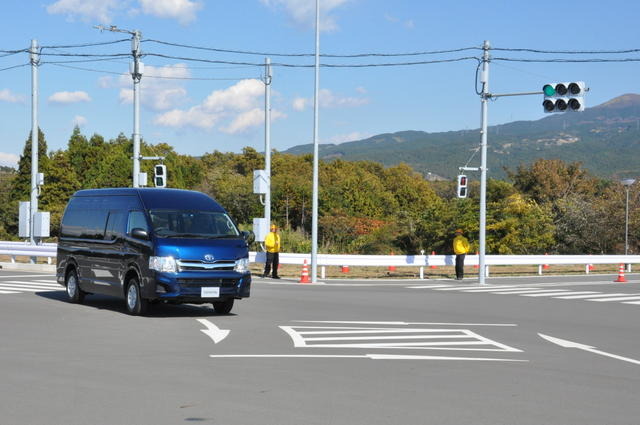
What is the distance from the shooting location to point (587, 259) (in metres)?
37.5

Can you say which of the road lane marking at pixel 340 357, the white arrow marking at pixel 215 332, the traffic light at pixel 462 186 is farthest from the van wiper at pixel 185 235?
the traffic light at pixel 462 186

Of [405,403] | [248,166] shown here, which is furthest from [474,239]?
[248,166]

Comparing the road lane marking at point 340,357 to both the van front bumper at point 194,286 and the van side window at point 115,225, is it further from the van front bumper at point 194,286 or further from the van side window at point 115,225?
the van side window at point 115,225

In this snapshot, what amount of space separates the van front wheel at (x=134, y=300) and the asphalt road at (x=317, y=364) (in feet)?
0.68

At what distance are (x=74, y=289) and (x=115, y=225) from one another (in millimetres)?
2470

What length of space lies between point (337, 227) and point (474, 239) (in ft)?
65.2

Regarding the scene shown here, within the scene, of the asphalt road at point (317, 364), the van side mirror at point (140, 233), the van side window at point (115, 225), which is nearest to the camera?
the asphalt road at point (317, 364)

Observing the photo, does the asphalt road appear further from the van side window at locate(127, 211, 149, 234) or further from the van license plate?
the van side window at locate(127, 211, 149, 234)

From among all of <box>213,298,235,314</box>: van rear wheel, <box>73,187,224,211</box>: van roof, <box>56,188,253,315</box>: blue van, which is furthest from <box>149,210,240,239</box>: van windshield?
<box>213,298,235,314</box>: van rear wheel

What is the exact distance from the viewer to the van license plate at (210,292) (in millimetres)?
15758

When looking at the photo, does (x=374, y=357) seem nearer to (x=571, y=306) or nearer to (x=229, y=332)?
(x=229, y=332)

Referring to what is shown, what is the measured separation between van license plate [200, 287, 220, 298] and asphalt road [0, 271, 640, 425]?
0.50 metres

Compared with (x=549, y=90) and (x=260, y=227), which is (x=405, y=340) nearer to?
(x=549, y=90)

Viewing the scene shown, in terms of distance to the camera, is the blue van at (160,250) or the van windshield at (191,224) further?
the van windshield at (191,224)
